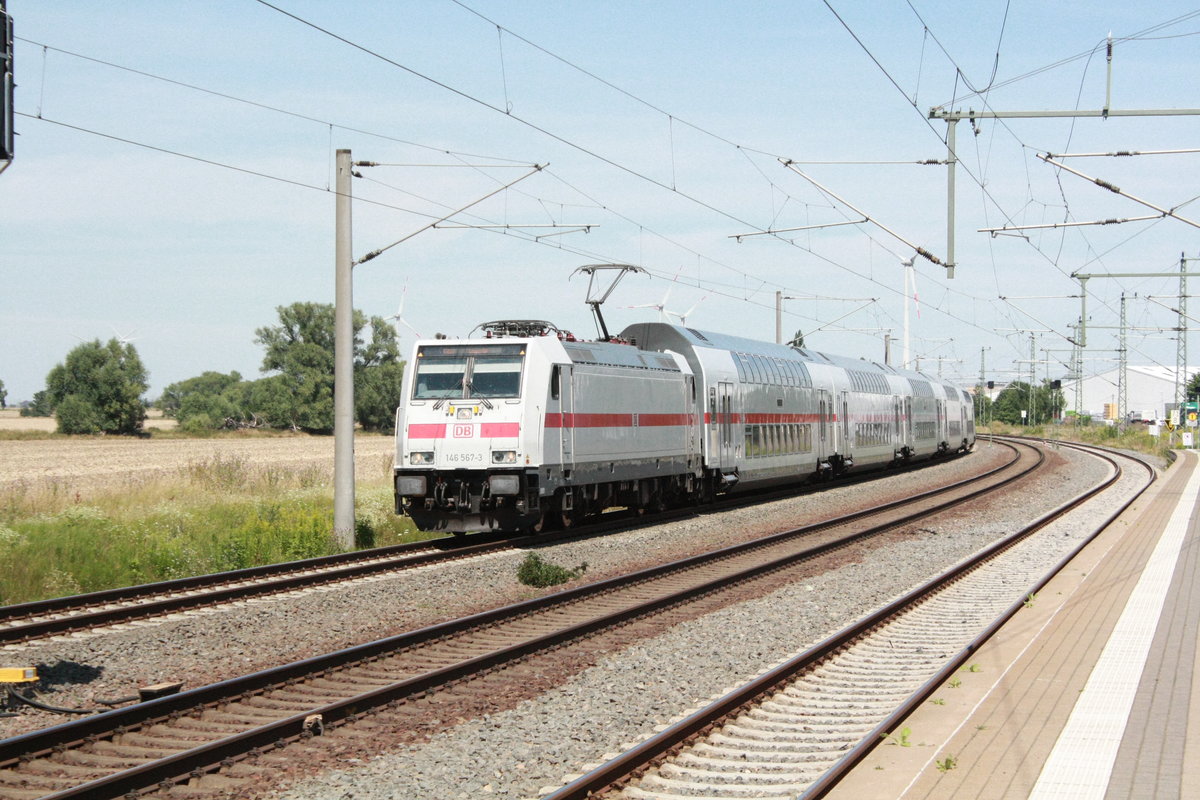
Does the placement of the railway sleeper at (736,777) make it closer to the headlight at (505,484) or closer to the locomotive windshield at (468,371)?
the headlight at (505,484)

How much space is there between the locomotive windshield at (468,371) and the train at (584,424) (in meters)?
0.02

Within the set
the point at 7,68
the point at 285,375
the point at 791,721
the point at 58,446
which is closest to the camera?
the point at 791,721

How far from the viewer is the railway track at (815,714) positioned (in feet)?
23.5

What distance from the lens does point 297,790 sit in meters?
7.08

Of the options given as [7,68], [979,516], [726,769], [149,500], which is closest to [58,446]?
[149,500]

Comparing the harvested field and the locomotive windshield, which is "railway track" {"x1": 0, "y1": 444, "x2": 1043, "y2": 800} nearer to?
the locomotive windshield

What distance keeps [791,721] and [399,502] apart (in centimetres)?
1221

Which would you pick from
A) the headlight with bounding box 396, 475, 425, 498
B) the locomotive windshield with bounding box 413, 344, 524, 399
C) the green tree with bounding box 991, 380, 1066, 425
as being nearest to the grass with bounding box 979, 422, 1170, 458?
the green tree with bounding box 991, 380, 1066, 425

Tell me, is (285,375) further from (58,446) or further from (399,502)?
(399,502)

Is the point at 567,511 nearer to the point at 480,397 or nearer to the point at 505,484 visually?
the point at 505,484

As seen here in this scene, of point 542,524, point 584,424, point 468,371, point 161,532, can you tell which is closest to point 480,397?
point 468,371

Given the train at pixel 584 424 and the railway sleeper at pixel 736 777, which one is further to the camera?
the train at pixel 584 424

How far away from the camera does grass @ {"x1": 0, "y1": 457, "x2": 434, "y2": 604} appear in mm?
15906

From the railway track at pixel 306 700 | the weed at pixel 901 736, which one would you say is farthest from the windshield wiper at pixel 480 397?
the weed at pixel 901 736
